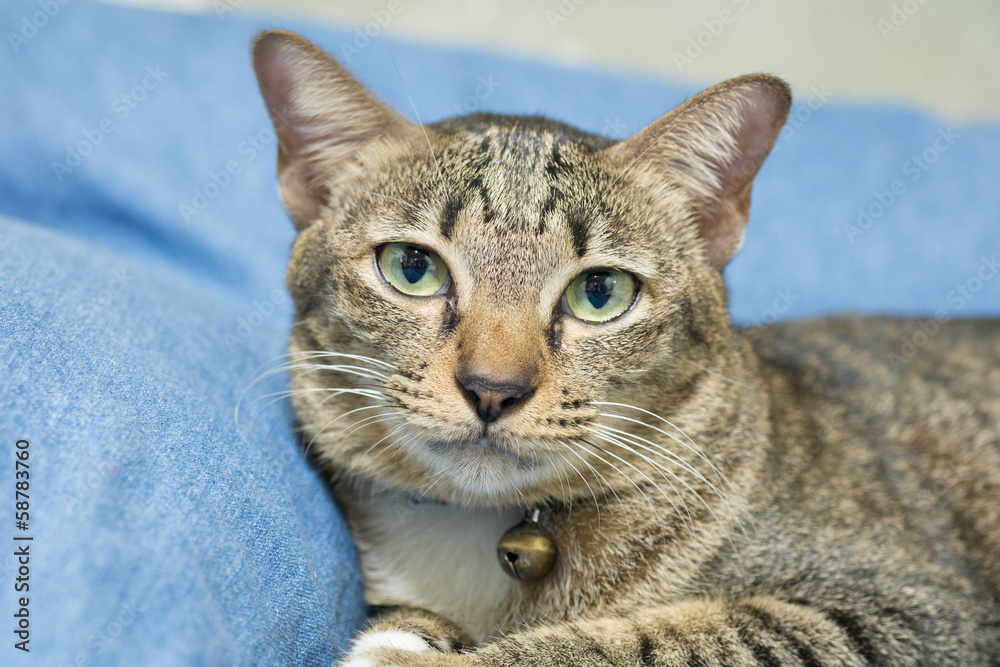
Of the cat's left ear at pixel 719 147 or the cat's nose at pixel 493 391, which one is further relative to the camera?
the cat's left ear at pixel 719 147

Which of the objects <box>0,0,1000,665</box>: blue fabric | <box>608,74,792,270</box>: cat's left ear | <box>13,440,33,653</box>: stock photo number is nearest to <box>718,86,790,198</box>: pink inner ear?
<box>608,74,792,270</box>: cat's left ear

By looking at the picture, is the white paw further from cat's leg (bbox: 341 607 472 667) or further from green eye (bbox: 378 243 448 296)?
green eye (bbox: 378 243 448 296)


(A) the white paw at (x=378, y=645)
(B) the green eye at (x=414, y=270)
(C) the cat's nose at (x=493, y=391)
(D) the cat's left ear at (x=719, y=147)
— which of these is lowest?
(A) the white paw at (x=378, y=645)

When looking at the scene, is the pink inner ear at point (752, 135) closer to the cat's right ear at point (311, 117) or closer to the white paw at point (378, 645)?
the cat's right ear at point (311, 117)

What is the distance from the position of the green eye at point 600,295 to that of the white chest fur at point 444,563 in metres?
0.48

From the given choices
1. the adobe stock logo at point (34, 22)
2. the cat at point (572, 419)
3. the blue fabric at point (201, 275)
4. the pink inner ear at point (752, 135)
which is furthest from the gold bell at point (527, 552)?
the adobe stock logo at point (34, 22)

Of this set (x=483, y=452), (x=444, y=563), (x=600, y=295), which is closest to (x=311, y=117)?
(x=600, y=295)

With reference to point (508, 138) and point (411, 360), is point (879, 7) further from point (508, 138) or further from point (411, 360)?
point (411, 360)

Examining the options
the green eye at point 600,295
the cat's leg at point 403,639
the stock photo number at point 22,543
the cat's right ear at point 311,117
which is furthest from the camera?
the cat's right ear at point 311,117

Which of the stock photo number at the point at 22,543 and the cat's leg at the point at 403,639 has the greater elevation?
the stock photo number at the point at 22,543

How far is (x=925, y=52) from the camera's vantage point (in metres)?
4.02

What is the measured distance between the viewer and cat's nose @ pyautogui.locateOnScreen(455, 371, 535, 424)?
1213mm

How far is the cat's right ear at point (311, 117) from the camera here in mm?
1561

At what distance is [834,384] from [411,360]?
4.41ft
